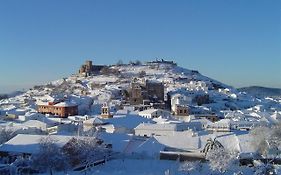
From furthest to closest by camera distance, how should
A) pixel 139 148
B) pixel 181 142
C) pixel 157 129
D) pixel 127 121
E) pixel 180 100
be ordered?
pixel 180 100 < pixel 127 121 < pixel 157 129 < pixel 181 142 < pixel 139 148

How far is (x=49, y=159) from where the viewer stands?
24453 mm

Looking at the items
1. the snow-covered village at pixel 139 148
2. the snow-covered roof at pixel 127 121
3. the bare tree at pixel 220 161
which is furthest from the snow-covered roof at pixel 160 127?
the bare tree at pixel 220 161

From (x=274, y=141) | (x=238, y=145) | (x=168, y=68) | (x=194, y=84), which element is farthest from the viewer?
(x=168, y=68)

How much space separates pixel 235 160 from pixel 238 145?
4.90m

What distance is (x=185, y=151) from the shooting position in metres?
31.2

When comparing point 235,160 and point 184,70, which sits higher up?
point 184,70

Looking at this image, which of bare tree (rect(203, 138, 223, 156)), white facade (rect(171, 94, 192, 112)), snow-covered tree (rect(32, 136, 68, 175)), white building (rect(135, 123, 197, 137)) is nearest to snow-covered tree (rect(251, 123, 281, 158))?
bare tree (rect(203, 138, 223, 156))

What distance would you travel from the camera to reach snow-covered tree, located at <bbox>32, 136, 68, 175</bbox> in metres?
24.5

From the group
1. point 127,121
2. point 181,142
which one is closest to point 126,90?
point 127,121

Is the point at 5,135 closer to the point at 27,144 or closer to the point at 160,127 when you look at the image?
the point at 27,144

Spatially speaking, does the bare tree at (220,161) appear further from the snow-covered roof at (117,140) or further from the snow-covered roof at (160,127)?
the snow-covered roof at (160,127)

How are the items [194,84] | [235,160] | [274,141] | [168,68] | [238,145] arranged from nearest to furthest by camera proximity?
[235,160]
[274,141]
[238,145]
[194,84]
[168,68]

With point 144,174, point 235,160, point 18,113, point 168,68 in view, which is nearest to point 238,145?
point 235,160

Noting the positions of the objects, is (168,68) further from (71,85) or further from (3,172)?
(3,172)
